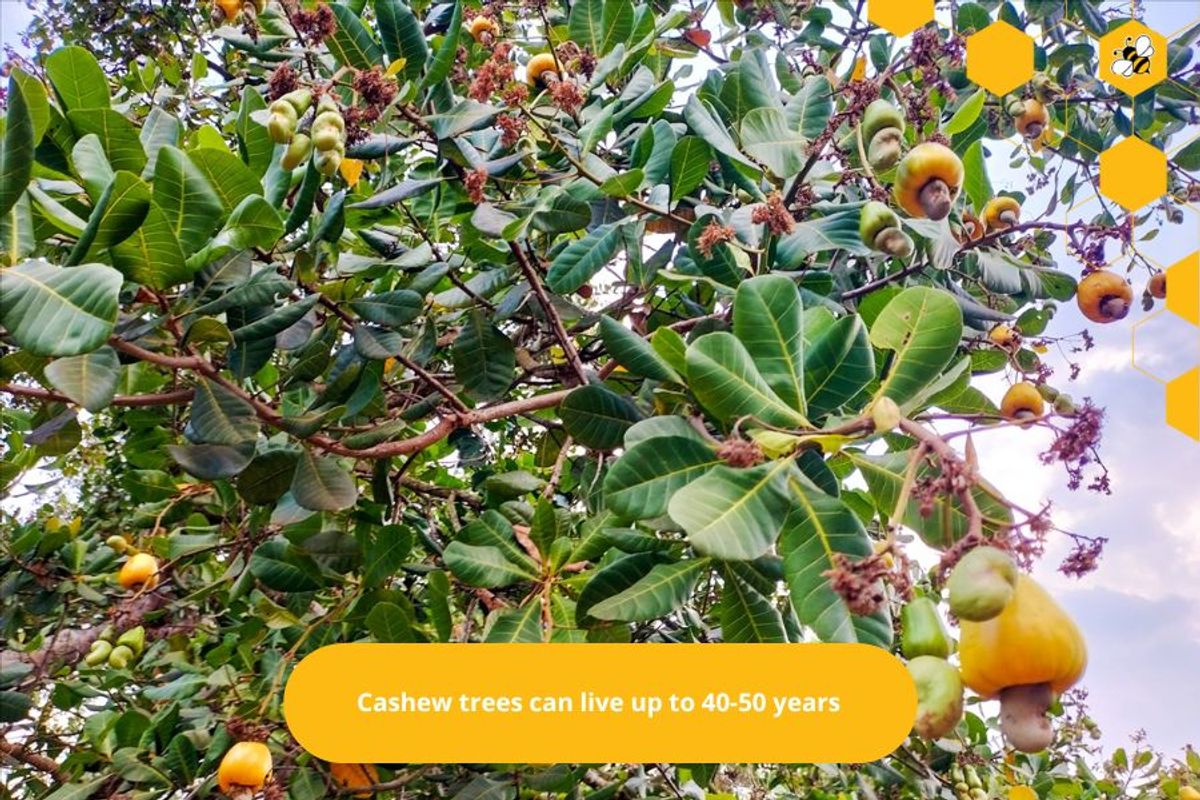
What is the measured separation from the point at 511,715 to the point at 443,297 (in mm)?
698

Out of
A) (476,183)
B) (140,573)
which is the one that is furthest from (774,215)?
(140,573)

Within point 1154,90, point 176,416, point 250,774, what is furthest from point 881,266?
point 176,416

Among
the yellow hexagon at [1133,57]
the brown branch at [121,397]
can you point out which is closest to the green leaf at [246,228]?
the brown branch at [121,397]

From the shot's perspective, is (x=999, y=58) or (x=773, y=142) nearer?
(x=773, y=142)

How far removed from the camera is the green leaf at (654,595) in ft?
3.07

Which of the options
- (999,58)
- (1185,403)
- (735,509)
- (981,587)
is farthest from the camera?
(999,58)

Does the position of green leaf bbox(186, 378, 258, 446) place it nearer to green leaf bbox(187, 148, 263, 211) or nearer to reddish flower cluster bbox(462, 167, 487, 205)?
green leaf bbox(187, 148, 263, 211)

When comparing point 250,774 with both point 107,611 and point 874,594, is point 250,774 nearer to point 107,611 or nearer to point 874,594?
point 874,594

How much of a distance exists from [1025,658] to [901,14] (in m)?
1.35

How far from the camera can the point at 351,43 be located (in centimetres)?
124

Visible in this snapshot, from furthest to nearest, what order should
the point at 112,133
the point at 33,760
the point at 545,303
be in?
the point at 33,760, the point at 545,303, the point at 112,133

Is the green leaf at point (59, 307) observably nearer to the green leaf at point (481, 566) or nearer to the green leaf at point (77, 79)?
the green leaf at point (77, 79)

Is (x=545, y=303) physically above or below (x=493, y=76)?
→ below

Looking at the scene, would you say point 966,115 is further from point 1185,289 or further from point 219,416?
point 219,416
